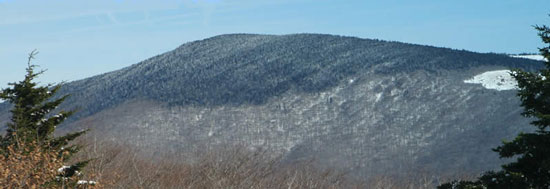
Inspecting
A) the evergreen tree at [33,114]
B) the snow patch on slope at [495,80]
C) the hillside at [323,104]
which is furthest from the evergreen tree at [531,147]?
the snow patch on slope at [495,80]

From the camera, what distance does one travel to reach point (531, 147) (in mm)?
14688

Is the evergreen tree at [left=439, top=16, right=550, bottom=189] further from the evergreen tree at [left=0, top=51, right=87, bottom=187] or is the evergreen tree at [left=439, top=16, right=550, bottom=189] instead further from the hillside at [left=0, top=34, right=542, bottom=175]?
the hillside at [left=0, top=34, right=542, bottom=175]

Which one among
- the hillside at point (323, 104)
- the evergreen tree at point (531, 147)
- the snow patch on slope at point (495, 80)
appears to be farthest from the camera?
the snow patch on slope at point (495, 80)

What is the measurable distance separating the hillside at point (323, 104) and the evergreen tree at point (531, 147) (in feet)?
278

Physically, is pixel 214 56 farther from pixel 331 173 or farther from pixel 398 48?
pixel 331 173

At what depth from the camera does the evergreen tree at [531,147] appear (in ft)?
47.4

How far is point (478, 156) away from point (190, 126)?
164 ft

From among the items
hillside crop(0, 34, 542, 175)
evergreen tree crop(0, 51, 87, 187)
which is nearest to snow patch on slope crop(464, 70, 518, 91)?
hillside crop(0, 34, 542, 175)

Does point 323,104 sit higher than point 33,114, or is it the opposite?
point 33,114

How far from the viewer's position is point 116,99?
14325cm

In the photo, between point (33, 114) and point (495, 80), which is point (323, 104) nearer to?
point (495, 80)

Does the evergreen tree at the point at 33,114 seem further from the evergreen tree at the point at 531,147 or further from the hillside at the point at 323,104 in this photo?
the hillside at the point at 323,104

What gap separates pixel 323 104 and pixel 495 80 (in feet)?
97.5

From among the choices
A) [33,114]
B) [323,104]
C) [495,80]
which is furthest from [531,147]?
[495,80]
